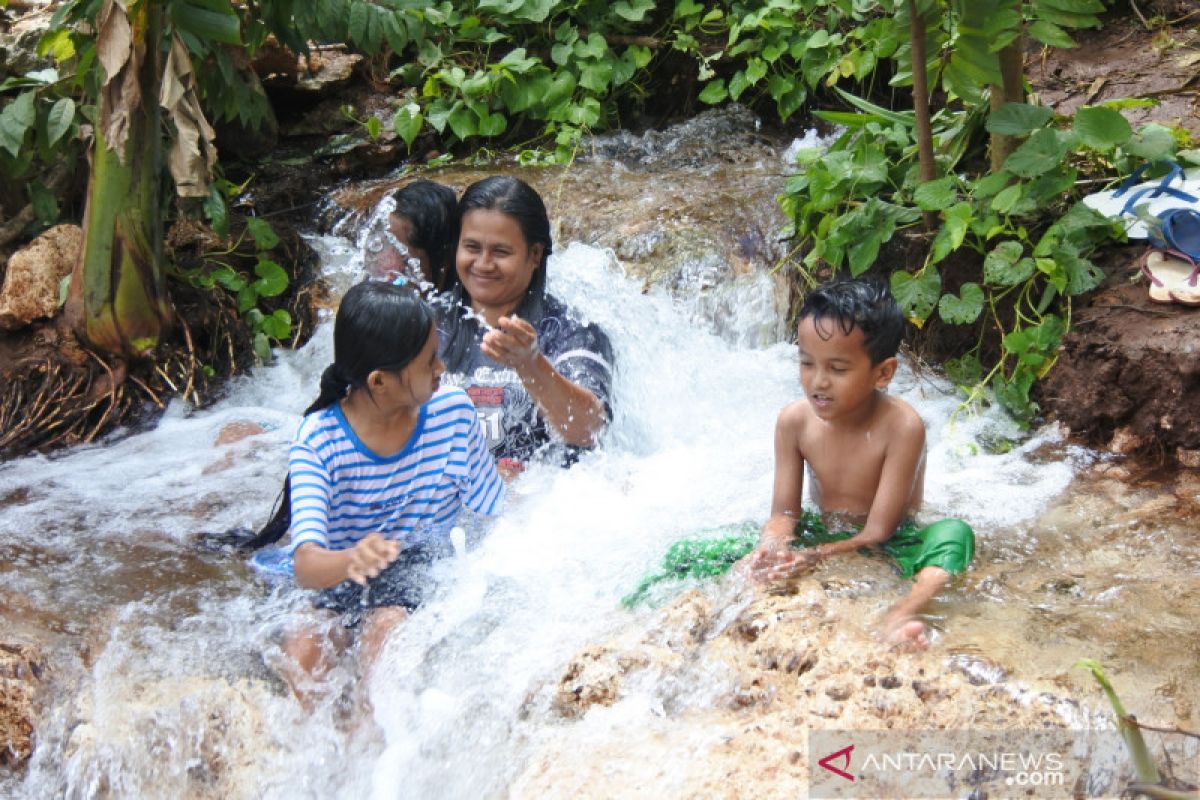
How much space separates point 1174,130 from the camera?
14.4 ft

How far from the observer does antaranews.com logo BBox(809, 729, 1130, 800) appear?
200cm

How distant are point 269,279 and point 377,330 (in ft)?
9.30

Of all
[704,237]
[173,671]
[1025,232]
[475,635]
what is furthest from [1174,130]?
[173,671]

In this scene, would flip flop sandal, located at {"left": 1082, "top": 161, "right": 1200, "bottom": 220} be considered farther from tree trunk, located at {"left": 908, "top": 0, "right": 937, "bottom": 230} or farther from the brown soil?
tree trunk, located at {"left": 908, "top": 0, "right": 937, "bottom": 230}

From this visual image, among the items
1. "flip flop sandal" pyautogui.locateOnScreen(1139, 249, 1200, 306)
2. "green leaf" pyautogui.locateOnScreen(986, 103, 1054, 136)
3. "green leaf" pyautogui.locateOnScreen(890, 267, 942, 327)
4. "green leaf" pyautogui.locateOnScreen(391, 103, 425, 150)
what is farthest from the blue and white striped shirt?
"green leaf" pyautogui.locateOnScreen(391, 103, 425, 150)

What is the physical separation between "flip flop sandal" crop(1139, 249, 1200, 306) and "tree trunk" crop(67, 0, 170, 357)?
349cm

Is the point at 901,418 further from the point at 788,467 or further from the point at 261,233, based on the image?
the point at 261,233

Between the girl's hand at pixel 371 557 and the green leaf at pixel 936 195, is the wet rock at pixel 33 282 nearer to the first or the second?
the girl's hand at pixel 371 557

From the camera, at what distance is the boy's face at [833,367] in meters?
2.81

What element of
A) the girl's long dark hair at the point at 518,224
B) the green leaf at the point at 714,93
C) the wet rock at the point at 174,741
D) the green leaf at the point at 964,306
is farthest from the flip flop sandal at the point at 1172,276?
the green leaf at the point at 714,93

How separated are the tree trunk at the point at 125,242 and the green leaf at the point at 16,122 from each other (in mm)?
263

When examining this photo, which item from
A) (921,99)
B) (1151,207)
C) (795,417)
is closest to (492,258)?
(795,417)

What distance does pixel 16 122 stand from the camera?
4516 millimetres

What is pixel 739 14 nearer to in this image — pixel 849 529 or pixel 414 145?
pixel 414 145
